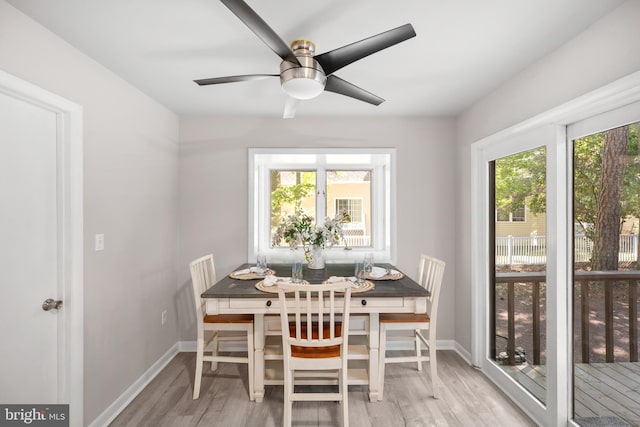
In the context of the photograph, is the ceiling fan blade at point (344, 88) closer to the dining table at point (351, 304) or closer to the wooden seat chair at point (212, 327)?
the dining table at point (351, 304)

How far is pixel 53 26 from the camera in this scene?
174 cm

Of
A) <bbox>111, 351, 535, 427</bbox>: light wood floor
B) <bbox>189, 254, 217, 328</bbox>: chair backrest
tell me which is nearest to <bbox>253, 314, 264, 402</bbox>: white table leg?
<bbox>111, 351, 535, 427</bbox>: light wood floor

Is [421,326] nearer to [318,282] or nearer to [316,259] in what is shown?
[318,282]

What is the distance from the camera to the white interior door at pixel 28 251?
160 cm

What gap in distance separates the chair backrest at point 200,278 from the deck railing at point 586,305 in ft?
7.94

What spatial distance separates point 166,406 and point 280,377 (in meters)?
0.84

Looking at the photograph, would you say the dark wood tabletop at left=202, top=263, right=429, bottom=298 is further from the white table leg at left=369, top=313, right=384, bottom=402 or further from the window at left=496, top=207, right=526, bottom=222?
the window at left=496, top=207, right=526, bottom=222

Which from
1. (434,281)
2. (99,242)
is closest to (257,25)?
(99,242)

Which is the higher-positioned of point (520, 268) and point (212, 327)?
point (520, 268)

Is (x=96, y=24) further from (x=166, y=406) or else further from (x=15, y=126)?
(x=166, y=406)

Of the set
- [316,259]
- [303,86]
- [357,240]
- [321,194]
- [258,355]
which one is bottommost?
[258,355]

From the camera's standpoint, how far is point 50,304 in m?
1.81

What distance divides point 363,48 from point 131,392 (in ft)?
9.38

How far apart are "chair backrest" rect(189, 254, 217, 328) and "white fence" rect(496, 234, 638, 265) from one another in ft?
8.04
